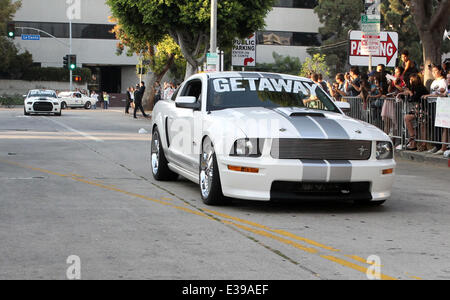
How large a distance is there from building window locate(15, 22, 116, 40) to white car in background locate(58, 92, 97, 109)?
12.8m

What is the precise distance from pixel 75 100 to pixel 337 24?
77.6 ft

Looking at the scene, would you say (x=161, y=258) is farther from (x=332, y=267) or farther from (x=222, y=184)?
(x=222, y=184)

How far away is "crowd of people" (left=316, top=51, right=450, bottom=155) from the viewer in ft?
52.4

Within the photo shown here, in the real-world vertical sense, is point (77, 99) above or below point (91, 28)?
below

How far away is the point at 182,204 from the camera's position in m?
8.91

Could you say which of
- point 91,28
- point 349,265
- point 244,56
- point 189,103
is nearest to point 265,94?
point 189,103

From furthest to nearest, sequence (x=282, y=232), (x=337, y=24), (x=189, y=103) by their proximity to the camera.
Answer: (x=337, y=24)
(x=189, y=103)
(x=282, y=232)

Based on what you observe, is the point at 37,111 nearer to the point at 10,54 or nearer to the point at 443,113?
the point at 443,113

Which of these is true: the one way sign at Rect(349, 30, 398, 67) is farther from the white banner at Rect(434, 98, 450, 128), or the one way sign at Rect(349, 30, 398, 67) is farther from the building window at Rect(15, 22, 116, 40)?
the building window at Rect(15, 22, 116, 40)

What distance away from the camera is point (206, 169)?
9.04m

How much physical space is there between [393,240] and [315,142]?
1.68m

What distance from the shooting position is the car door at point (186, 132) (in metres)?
→ 9.64

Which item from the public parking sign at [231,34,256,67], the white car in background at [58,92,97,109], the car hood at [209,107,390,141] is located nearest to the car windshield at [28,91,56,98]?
the public parking sign at [231,34,256,67]

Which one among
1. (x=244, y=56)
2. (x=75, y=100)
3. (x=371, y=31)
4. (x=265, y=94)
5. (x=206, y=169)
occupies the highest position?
(x=371, y=31)
